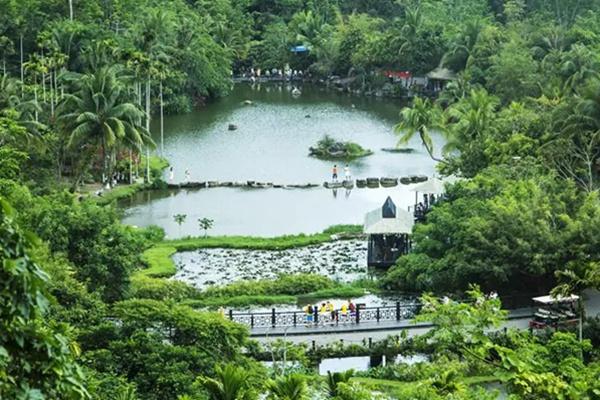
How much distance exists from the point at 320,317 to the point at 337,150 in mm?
28585

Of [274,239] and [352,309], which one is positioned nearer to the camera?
[352,309]

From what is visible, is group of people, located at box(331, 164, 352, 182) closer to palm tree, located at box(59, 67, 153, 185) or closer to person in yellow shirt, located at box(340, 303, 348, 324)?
palm tree, located at box(59, 67, 153, 185)

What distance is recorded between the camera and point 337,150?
200 feet

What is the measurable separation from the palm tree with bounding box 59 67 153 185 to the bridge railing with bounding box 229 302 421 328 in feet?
56.0

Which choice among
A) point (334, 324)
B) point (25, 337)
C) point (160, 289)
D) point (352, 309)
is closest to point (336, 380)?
point (25, 337)

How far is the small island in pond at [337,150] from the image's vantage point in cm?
6072

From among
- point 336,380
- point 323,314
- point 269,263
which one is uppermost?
point 336,380

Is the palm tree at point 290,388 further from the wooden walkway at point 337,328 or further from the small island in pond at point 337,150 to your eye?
the small island in pond at point 337,150

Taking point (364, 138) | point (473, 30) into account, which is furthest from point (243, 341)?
point (473, 30)

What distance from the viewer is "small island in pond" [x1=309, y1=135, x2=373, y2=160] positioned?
199ft

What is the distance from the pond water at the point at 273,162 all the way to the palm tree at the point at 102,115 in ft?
10.3

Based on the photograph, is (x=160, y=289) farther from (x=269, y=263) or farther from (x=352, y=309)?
(x=269, y=263)

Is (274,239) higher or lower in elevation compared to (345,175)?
lower

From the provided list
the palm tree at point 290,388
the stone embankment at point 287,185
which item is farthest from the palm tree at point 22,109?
the palm tree at point 290,388
